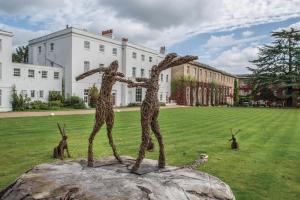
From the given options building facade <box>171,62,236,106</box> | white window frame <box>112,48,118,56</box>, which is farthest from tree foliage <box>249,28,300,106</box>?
white window frame <box>112,48,118,56</box>

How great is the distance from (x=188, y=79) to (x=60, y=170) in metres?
47.8

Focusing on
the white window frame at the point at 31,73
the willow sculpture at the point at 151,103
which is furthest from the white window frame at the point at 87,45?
the willow sculpture at the point at 151,103

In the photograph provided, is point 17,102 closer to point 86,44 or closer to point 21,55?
point 86,44

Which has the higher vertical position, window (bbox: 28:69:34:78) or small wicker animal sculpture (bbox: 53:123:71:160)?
window (bbox: 28:69:34:78)

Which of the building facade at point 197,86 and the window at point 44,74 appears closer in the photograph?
the window at point 44,74

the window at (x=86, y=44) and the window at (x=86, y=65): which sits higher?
the window at (x=86, y=44)

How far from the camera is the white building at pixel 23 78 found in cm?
2831

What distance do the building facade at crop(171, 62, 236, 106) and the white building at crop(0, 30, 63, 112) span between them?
75.3 ft

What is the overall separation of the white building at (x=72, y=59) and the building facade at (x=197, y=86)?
31.3ft

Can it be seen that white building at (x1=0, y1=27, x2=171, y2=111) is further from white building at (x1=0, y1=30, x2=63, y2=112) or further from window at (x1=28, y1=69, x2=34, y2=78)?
window at (x1=28, y1=69, x2=34, y2=78)

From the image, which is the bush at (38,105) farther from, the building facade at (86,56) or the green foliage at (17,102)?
the building facade at (86,56)

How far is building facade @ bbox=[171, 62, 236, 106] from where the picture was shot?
169 ft

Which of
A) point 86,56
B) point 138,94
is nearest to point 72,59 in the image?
point 86,56

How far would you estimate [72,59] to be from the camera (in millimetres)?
33719
